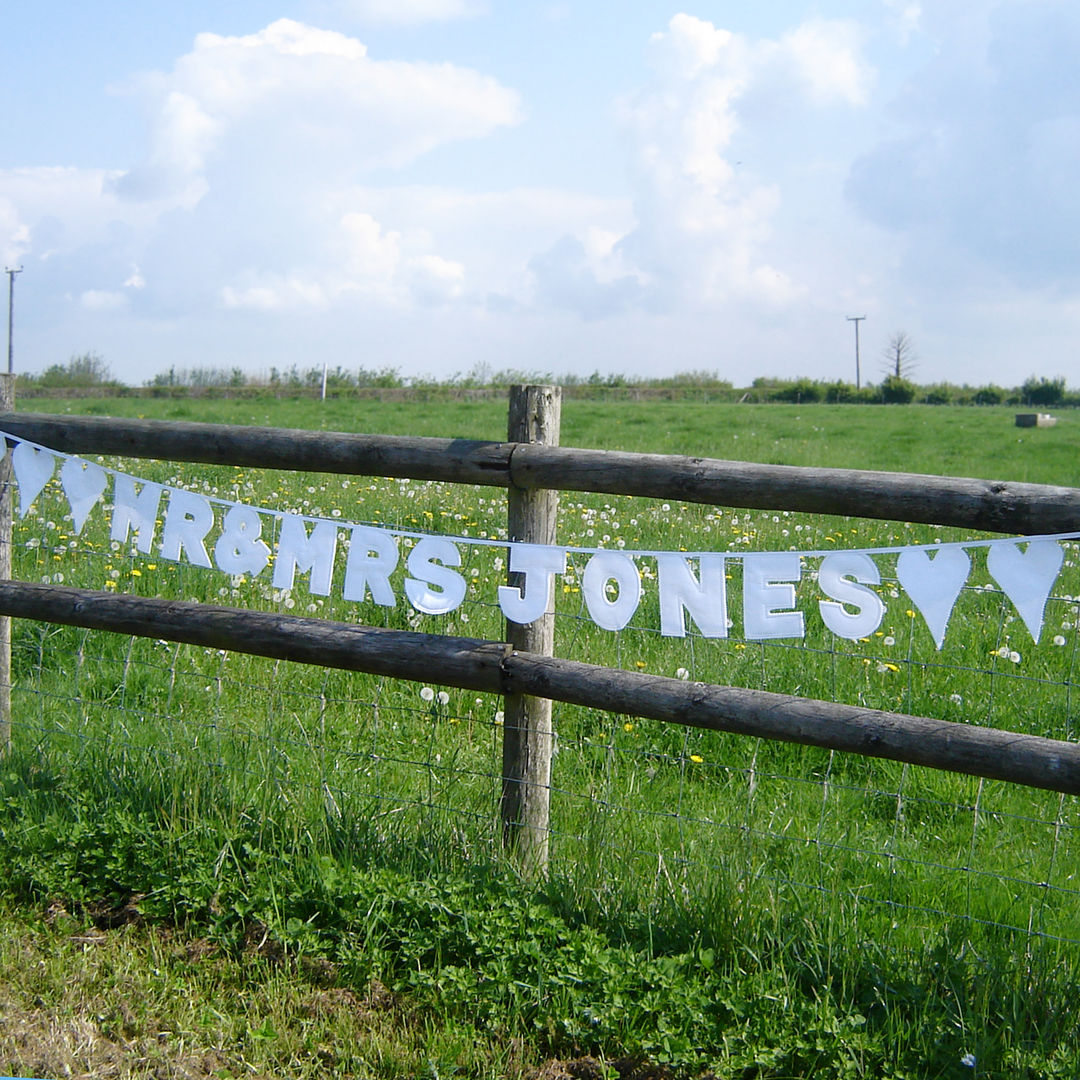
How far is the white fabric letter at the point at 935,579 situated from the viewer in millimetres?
2971

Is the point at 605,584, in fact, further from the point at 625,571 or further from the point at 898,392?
the point at 898,392

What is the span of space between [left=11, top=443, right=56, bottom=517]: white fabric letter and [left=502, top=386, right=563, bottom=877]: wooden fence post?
2.06 m

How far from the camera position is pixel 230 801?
3.86m

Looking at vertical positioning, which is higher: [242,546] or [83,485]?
[83,485]

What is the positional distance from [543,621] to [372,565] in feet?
1.97

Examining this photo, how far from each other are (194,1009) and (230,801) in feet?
2.95

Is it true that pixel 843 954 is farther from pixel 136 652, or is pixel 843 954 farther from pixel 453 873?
pixel 136 652

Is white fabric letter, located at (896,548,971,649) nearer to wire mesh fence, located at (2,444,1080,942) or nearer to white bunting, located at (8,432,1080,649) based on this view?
white bunting, located at (8,432,1080,649)

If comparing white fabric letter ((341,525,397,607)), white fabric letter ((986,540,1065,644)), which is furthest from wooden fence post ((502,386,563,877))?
white fabric letter ((986,540,1065,644))

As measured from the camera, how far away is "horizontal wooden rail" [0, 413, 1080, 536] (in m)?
3.05

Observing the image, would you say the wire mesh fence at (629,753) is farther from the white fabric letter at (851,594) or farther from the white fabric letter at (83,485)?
the white fabric letter at (83,485)

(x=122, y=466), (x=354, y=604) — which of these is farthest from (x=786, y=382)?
(x=354, y=604)

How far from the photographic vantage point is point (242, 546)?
3.85 metres

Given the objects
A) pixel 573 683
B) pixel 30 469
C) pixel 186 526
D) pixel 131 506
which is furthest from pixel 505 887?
pixel 30 469
